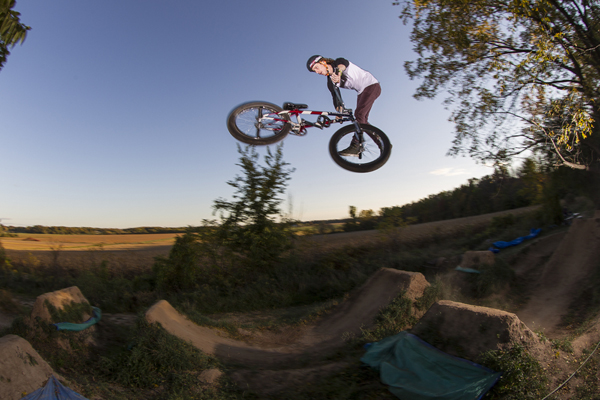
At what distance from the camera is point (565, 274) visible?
11469 mm

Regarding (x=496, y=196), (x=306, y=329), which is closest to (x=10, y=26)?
(x=306, y=329)

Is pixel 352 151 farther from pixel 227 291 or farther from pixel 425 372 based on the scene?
pixel 227 291

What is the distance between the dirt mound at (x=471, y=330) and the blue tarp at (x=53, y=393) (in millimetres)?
6160

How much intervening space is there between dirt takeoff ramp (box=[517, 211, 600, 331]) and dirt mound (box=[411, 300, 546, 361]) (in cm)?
360

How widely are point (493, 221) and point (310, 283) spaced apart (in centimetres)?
1285

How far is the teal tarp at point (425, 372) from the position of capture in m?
5.32

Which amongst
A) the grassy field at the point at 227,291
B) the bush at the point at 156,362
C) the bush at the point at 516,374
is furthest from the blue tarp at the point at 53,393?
the bush at the point at 516,374

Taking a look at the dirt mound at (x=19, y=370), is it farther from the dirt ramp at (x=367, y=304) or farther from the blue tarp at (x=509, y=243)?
the blue tarp at (x=509, y=243)

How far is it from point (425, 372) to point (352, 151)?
4254 millimetres

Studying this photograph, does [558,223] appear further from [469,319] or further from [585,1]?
[469,319]

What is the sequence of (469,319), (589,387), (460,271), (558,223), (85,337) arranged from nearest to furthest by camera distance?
(589,387)
(469,319)
(85,337)
(460,271)
(558,223)

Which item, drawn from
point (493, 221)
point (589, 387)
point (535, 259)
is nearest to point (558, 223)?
point (493, 221)

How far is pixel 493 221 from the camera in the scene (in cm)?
1962

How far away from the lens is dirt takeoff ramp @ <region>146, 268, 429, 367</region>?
24.8 ft
